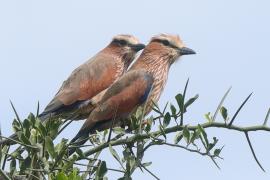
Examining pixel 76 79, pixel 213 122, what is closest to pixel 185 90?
pixel 213 122

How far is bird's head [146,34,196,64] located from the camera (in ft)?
24.4

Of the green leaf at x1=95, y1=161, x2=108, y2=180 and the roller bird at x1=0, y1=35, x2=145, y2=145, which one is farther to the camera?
the roller bird at x1=0, y1=35, x2=145, y2=145

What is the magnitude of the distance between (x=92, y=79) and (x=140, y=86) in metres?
1.61

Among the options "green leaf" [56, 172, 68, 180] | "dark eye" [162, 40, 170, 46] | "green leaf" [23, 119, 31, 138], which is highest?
"green leaf" [23, 119, 31, 138]

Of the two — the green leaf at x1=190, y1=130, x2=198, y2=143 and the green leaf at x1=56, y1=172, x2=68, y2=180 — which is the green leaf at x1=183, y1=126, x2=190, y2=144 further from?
the green leaf at x1=56, y1=172, x2=68, y2=180

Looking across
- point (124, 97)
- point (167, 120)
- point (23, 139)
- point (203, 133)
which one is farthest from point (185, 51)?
point (23, 139)

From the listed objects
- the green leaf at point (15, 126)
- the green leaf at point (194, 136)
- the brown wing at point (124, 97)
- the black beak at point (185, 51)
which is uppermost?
the green leaf at point (15, 126)

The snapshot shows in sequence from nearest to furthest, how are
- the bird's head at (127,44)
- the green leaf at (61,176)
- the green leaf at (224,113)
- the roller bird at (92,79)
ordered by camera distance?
the green leaf at (61,176) → the green leaf at (224,113) → the roller bird at (92,79) → the bird's head at (127,44)

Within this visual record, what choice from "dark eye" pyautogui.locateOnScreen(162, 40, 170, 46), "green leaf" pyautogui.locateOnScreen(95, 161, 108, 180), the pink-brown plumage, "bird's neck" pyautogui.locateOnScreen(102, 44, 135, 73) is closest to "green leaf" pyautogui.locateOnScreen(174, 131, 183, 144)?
"green leaf" pyautogui.locateOnScreen(95, 161, 108, 180)

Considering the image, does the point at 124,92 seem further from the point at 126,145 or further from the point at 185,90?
the point at 185,90

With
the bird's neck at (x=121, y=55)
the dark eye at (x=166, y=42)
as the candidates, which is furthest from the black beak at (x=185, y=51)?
the bird's neck at (x=121, y=55)

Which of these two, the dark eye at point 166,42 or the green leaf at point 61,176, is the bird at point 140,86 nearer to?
the dark eye at point 166,42

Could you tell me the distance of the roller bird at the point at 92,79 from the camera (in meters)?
7.51

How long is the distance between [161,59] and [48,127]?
428 centimetres
